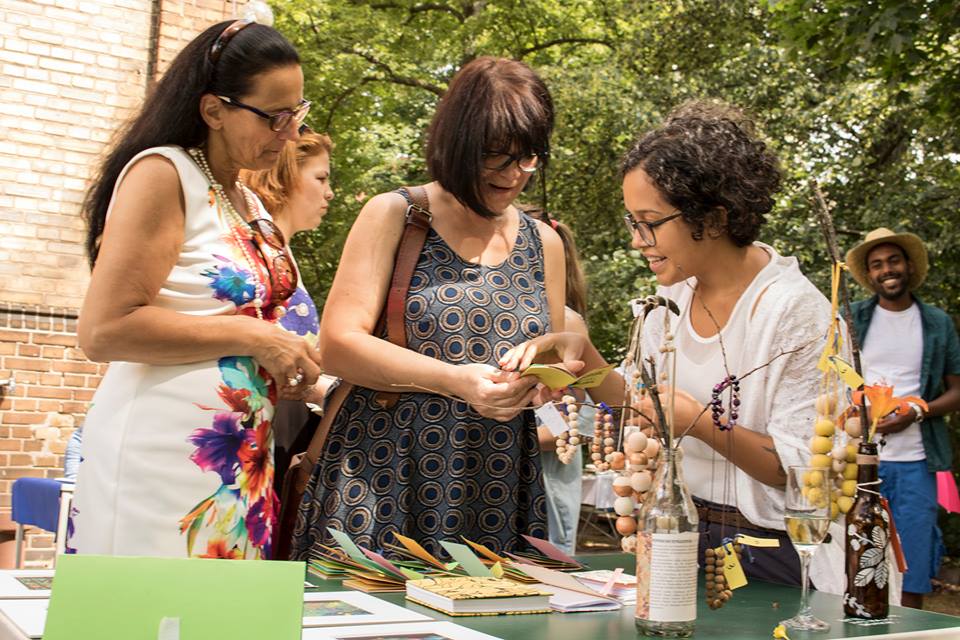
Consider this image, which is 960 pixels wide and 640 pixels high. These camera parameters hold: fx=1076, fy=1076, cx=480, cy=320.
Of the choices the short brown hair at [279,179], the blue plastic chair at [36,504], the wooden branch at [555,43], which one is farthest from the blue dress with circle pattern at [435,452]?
the wooden branch at [555,43]

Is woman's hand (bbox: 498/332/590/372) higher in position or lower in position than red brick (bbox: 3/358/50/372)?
higher

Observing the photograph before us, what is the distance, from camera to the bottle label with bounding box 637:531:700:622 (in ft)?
5.13

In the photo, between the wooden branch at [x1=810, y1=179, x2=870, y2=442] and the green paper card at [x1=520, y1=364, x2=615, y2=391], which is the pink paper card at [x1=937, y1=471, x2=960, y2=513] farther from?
the green paper card at [x1=520, y1=364, x2=615, y2=391]

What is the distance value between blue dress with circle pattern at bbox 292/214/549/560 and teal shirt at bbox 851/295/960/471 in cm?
437

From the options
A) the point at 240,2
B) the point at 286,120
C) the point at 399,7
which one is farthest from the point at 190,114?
the point at 399,7

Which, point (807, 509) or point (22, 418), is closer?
point (807, 509)

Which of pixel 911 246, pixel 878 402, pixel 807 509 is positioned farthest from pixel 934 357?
pixel 807 509

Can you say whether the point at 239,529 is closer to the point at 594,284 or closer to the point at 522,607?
the point at 522,607

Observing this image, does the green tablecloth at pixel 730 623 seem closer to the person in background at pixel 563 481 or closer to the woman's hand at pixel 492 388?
the woman's hand at pixel 492 388

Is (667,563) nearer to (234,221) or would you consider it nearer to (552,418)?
(552,418)

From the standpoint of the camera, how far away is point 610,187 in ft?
37.9

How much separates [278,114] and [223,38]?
19 centimetres

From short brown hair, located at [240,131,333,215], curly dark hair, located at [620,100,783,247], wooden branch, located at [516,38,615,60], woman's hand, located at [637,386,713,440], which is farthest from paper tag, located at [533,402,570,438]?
wooden branch, located at [516,38,615,60]

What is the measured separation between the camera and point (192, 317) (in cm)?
207
